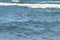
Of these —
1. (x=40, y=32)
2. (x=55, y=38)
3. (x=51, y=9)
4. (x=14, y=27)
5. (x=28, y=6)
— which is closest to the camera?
(x=55, y=38)

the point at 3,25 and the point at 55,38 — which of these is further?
the point at 3,25

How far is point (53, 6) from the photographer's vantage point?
121 ft

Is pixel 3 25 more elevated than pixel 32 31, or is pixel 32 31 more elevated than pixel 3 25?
pixel 3 25

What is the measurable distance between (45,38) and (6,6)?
2598 centimetres

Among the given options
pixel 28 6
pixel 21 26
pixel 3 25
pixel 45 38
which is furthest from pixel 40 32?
pixel 28 6

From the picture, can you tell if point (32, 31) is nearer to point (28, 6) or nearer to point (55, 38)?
point (55, 38)

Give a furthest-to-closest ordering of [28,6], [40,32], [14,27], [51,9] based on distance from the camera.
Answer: [28,6] < [51,9] < [14,27] < [40,32]

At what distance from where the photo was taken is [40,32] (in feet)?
57.5

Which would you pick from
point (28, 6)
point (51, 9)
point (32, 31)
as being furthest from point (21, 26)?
point (28, 6)

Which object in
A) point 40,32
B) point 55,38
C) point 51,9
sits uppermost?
point 51,9

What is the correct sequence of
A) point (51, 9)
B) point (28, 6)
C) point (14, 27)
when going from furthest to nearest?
1. point (28, 6)
2. point (51, 9)
3. point (14, 27)

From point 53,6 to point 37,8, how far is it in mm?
2877

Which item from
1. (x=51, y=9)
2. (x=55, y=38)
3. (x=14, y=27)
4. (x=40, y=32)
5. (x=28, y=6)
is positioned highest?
(x=28, y=6)

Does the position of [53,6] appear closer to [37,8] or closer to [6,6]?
[37,8]
